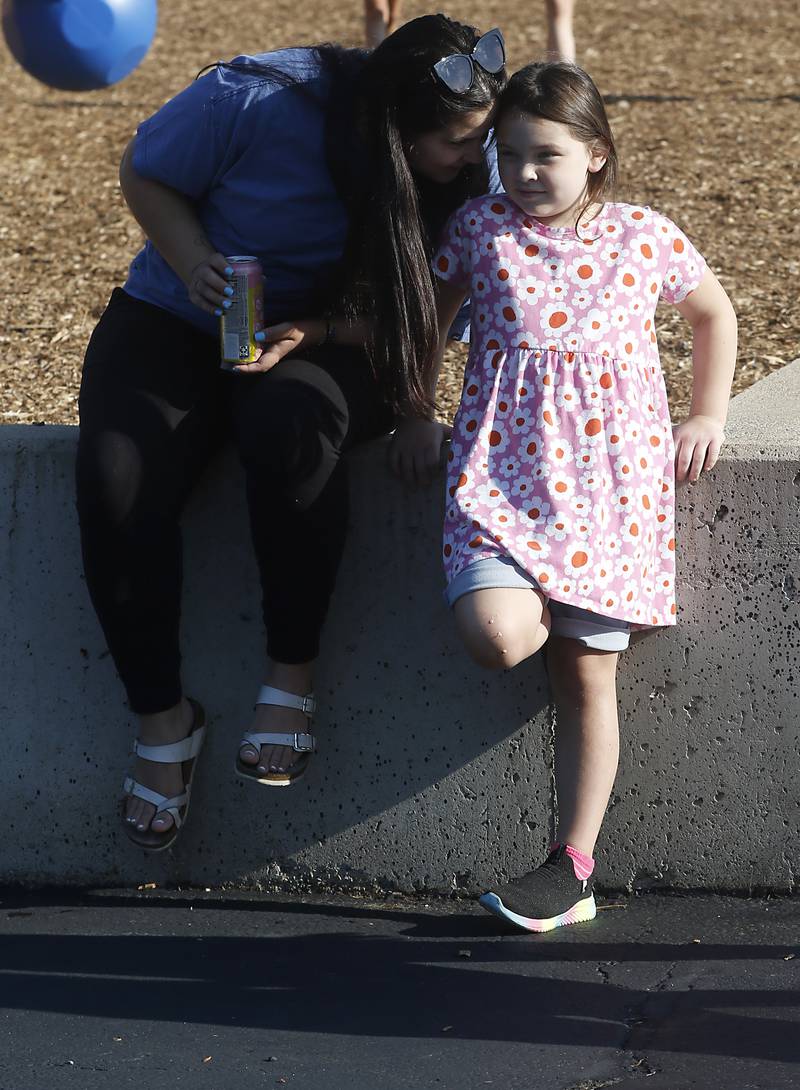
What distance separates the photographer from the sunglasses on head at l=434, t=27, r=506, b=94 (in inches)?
121

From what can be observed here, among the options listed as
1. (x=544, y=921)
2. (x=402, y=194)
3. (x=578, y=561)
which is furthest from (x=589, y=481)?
(x=544, y=921)

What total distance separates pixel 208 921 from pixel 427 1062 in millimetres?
788

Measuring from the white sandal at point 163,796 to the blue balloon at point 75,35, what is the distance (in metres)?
4.08

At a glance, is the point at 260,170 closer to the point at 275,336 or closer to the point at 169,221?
the point at 169,221

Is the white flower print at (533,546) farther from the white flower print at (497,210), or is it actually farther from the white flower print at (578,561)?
the white flower print at (497,210)

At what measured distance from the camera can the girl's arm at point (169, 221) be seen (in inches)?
129

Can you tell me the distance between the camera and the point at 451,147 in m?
3.20

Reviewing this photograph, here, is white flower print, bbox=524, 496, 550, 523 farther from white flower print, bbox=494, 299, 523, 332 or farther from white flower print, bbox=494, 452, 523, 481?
white flower print, bbox=494, 299, 523, 332

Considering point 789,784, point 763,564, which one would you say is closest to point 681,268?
point 763,564

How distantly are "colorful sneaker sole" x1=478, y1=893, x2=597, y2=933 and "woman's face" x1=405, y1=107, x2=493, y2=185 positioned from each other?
1.48m

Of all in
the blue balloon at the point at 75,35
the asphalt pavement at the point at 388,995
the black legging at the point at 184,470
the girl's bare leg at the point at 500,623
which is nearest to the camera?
the asphalt pavement at the point at 388,995

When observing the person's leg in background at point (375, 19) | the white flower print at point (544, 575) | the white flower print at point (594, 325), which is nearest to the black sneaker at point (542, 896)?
the white flower print at point (544, 575)

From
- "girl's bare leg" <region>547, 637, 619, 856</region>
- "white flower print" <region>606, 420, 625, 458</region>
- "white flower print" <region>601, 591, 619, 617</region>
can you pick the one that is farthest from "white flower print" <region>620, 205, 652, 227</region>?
"girl's bare leg" <region>547, 637, 619, 856</region>

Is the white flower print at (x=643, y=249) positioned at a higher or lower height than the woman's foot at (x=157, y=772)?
higher
